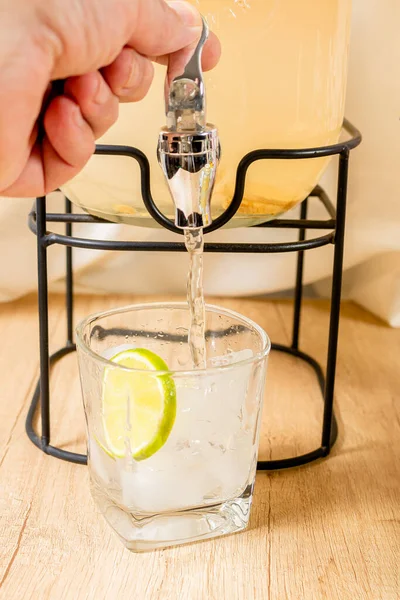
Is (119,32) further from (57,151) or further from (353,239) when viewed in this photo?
(353,239)

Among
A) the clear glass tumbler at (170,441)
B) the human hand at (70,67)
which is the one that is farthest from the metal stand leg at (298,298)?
the human hand at (70,67)

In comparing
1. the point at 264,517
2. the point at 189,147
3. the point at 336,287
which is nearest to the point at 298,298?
the point at 336,287

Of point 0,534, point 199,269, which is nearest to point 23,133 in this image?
point 199,269

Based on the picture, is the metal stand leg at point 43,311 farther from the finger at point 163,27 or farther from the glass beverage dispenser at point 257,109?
the finger at point 163,27

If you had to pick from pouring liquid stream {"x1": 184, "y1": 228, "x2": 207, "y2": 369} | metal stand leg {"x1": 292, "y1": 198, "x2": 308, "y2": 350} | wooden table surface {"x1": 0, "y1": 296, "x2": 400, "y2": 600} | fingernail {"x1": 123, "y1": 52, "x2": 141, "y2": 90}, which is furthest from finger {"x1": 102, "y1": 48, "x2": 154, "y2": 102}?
metal stand leg {"x1": 292, "y1": 198, "x2": 308, "y2": 350}

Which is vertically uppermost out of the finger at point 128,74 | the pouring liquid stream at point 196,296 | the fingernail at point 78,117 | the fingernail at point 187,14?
the fingernail at point 187,14

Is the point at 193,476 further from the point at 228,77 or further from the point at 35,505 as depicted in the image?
the point at 228,77

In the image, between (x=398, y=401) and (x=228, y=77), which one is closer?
(x=228, y=77)
